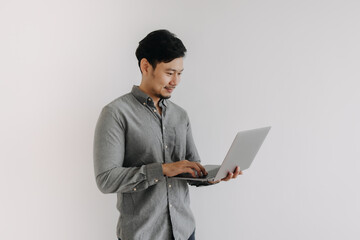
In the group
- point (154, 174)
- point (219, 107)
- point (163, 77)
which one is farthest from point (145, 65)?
point (219, 107)

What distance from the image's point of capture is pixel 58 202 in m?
1.84

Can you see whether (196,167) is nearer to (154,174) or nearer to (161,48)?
(154,174)

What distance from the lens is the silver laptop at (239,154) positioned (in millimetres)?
1198

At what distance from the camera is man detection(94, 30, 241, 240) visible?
4.14 ft

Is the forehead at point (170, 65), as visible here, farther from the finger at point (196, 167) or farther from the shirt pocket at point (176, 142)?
the finger at point (196, 167)

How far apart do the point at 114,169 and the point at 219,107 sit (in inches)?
34.3

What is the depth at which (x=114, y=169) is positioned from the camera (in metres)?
1.25

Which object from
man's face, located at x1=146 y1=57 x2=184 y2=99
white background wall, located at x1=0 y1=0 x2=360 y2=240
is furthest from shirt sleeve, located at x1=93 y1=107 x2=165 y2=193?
white background wall, located at x1=0 y1=0 x2=360 y2=240

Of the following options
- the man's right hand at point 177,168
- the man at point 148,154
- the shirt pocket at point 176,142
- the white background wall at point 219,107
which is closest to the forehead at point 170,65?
the man at point 148,154

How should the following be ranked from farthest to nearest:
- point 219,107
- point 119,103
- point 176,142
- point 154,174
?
point 219,107
point 176,142
point 119,103
point 154,174

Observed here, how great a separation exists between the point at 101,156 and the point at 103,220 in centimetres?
→ 78

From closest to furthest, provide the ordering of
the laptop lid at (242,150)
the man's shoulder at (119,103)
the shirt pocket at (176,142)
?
the laptop lid at (242,150), the man's shoulder at (119,103), the shirt pocket at (176,142)

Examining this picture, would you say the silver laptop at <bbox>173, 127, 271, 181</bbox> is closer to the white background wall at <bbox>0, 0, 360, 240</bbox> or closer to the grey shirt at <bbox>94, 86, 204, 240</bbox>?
the grey shirt at <bbox>94, 86, 204, 240</bbox>

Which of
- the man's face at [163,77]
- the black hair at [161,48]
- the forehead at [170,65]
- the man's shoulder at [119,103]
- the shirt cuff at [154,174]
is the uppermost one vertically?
the black hair at [161,48]
